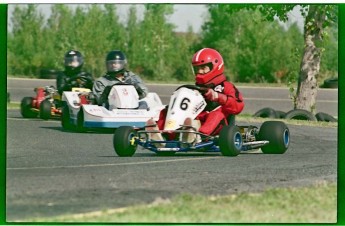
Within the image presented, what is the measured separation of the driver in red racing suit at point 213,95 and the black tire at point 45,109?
6.09 metres

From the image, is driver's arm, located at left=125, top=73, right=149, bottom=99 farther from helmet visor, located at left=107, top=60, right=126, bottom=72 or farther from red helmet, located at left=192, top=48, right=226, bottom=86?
red helmet, located at left=192, top=48, right=226, bottom=86

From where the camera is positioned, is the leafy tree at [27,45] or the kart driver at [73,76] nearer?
the kart driver at [73,76]

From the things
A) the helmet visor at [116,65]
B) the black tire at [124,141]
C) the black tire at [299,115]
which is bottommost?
the black tire at [124,141]

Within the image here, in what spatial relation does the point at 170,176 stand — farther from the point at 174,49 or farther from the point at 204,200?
the point at 174,49

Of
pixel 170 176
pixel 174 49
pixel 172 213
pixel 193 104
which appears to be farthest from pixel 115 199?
pixel 174 49

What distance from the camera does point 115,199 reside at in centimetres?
887

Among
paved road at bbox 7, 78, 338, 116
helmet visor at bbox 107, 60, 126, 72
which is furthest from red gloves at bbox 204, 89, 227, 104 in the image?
paved road at bbox 7, 78, 338, 116

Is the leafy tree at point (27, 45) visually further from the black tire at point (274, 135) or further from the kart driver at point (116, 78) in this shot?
the black tire at point (274, 135)

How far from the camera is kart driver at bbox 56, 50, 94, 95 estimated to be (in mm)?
18359

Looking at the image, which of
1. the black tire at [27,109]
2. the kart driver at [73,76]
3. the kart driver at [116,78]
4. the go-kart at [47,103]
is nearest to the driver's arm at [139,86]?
the kart driver at [116,78]

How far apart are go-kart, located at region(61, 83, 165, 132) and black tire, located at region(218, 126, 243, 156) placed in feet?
12.2

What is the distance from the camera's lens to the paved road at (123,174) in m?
8.85

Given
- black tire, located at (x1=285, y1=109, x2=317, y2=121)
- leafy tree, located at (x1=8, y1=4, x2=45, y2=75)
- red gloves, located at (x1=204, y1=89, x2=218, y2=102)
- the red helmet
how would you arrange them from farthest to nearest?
1. leafy tree, located at (x1=8, y1=4, x2=45, y2=75)
2. black tire, located at (x1=285, y1=109, x2=317, y2=121)
3. the red helmet
4. red gloves, located at (x1=204, y1=89, x2=218, y2=102)

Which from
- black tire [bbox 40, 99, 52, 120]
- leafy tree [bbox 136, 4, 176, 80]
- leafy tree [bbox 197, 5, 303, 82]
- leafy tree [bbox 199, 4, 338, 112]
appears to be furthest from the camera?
leafy tree [bbox 197, 5, 303, 82]
